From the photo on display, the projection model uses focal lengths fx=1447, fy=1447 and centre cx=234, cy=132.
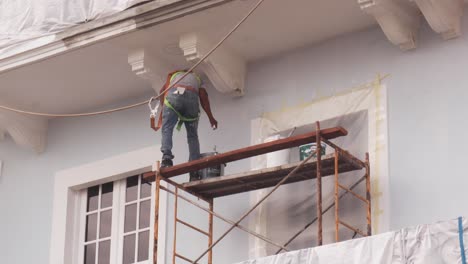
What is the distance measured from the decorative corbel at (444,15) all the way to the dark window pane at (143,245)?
4402mm

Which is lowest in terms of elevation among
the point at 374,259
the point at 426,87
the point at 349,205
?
the point at 374,259

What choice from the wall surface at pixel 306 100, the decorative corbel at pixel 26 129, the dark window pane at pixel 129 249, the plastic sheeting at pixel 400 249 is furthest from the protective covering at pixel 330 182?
the decorative corbel at pixel 26 129

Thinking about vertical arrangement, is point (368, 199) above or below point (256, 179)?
below

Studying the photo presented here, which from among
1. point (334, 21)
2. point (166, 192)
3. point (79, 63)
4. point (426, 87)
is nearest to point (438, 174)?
point (426, 87)

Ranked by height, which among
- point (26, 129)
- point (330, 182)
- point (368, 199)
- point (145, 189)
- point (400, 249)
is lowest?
point (400, 249)

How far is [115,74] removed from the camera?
17.5 m

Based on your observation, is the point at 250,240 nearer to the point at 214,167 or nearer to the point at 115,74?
the point at 214,167

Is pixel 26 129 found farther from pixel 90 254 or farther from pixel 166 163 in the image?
pixel 166 163

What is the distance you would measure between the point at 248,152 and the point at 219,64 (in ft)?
4.99

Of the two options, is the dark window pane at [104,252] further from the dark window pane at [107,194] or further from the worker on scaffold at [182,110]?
the worker on scaffold at [182,110]

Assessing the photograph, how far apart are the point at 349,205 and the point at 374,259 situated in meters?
1.82

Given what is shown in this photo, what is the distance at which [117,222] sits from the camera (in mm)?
17609

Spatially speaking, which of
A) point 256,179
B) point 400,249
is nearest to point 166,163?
point 256,179

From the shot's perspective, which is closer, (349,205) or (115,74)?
(349,205)
